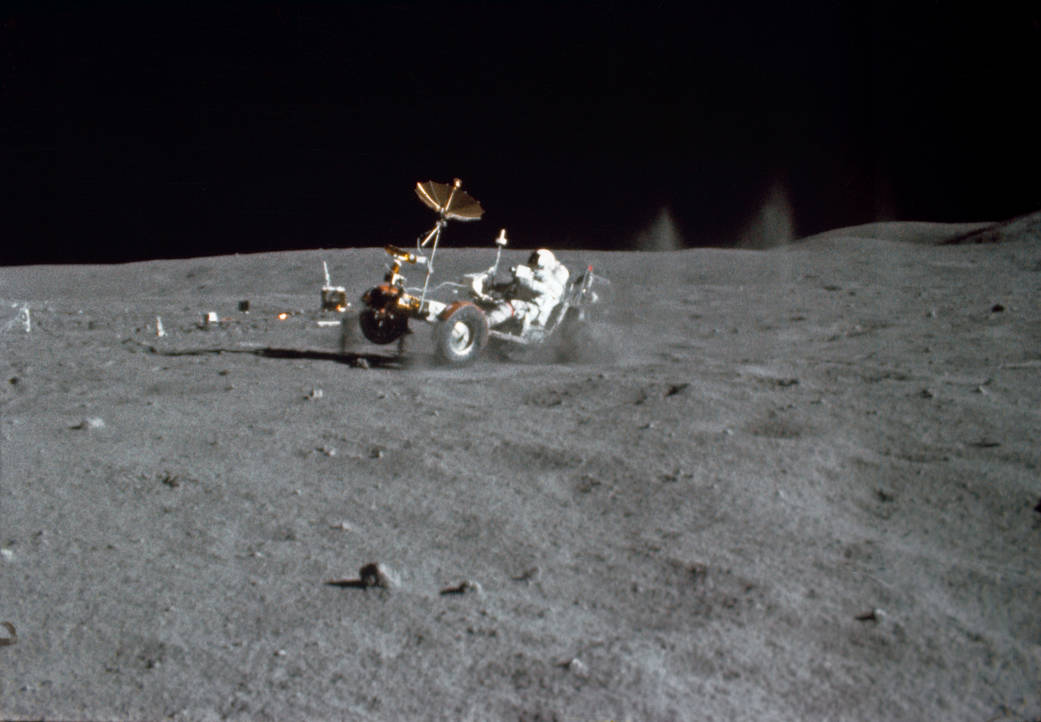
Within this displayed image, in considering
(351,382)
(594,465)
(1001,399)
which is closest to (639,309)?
(351,382)

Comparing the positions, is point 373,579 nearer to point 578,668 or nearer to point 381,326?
point 578,668

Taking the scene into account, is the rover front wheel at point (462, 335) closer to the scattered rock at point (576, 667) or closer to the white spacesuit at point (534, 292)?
the white spacesuit at point (534, 292)

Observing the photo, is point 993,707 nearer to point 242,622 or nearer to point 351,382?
point 242,622

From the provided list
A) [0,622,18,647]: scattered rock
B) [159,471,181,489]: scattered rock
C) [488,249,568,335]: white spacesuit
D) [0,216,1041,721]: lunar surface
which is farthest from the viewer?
[488,249,568,335]: white spacesuit

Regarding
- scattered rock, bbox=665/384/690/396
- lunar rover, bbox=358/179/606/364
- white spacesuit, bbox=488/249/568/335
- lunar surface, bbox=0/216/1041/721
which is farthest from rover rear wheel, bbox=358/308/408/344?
scattered rock, bbox=665/384/690/396

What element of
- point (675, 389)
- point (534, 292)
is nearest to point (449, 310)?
point (534, 292)

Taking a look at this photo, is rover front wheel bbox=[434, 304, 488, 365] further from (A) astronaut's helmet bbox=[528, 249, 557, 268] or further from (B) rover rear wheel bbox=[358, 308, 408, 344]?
(A) astronaut's helmet bbox=[528, 249, 557, 268]
